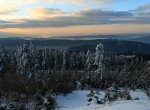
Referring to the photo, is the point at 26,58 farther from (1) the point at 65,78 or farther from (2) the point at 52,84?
(2) the point at 52,84

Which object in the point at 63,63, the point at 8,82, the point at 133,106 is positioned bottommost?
the point at 63,63

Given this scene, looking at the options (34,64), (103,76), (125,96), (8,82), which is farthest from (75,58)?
(125,96)

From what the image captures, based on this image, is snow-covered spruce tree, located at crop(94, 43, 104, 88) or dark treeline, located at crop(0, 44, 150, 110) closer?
dark treeline, located at crop(0, 44, 150, 110)

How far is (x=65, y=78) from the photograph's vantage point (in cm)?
6544

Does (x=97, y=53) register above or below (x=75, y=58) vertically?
above

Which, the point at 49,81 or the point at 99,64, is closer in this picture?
the point at 49,81

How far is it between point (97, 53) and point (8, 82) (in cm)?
2136

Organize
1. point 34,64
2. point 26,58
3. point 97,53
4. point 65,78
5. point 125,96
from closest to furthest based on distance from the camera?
point 125,96 → point 65,78 → point 97,53 → point 26,58 → point 34,64

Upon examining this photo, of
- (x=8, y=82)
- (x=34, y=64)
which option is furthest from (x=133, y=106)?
(x=34, y=64)

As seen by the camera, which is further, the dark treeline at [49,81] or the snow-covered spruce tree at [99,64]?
the snow-covered spruce tree at [99,64]

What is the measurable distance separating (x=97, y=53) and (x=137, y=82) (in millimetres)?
9616

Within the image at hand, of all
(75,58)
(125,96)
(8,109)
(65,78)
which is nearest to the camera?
(8,109)

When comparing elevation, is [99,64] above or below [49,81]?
above

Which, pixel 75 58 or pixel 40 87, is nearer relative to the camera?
pixel 40 87
